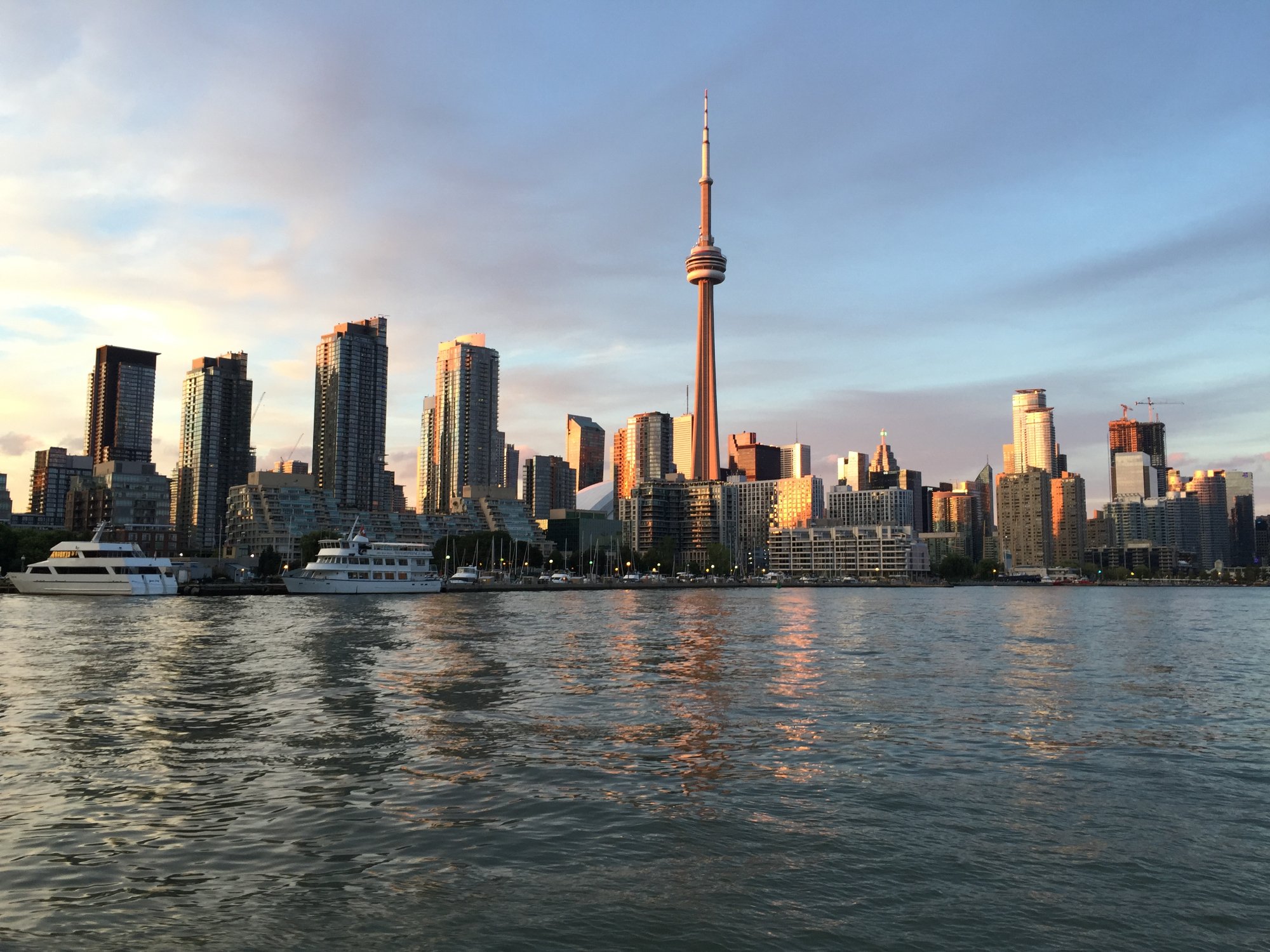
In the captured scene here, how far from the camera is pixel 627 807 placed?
21516 millimetres

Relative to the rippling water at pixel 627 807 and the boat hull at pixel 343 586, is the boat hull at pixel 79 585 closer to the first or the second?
the boat hull at pixel 343 586

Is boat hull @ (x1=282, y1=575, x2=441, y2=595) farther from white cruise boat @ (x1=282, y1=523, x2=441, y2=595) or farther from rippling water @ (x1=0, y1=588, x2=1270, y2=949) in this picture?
rippling water @ (x1=0, y1=588, x2=1270, y2=949)

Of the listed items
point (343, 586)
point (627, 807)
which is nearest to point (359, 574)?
point (343, 586)

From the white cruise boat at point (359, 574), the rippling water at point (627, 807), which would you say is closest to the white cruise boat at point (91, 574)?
the white cruise boat at point (359, 574)

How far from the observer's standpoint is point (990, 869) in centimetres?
1738

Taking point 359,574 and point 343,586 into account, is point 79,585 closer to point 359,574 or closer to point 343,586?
point 343,586

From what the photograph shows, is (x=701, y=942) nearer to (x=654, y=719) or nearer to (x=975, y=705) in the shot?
(x=654, y=719)

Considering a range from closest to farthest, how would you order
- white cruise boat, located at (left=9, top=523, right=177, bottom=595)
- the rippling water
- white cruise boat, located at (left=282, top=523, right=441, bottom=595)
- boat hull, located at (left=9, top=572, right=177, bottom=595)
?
the rippling water
boat hull, located at (left=9, top=572, right=177, bottom=595)
white cruise boat, located at (left=9, top=523, right=177, bottom=595)
white cruise boat, located at (left=282, top=523, right=441, bottom=595)

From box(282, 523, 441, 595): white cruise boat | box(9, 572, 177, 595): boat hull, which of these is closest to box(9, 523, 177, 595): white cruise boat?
box(9, 572, 177, 595): boat hull

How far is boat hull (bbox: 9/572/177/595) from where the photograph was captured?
13462 centimetres

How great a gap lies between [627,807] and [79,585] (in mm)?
138749

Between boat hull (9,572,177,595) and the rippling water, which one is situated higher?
boat hull (9,572,177,595)

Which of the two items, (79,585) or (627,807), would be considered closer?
(627,807)

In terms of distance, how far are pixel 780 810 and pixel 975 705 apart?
19.5 meters
